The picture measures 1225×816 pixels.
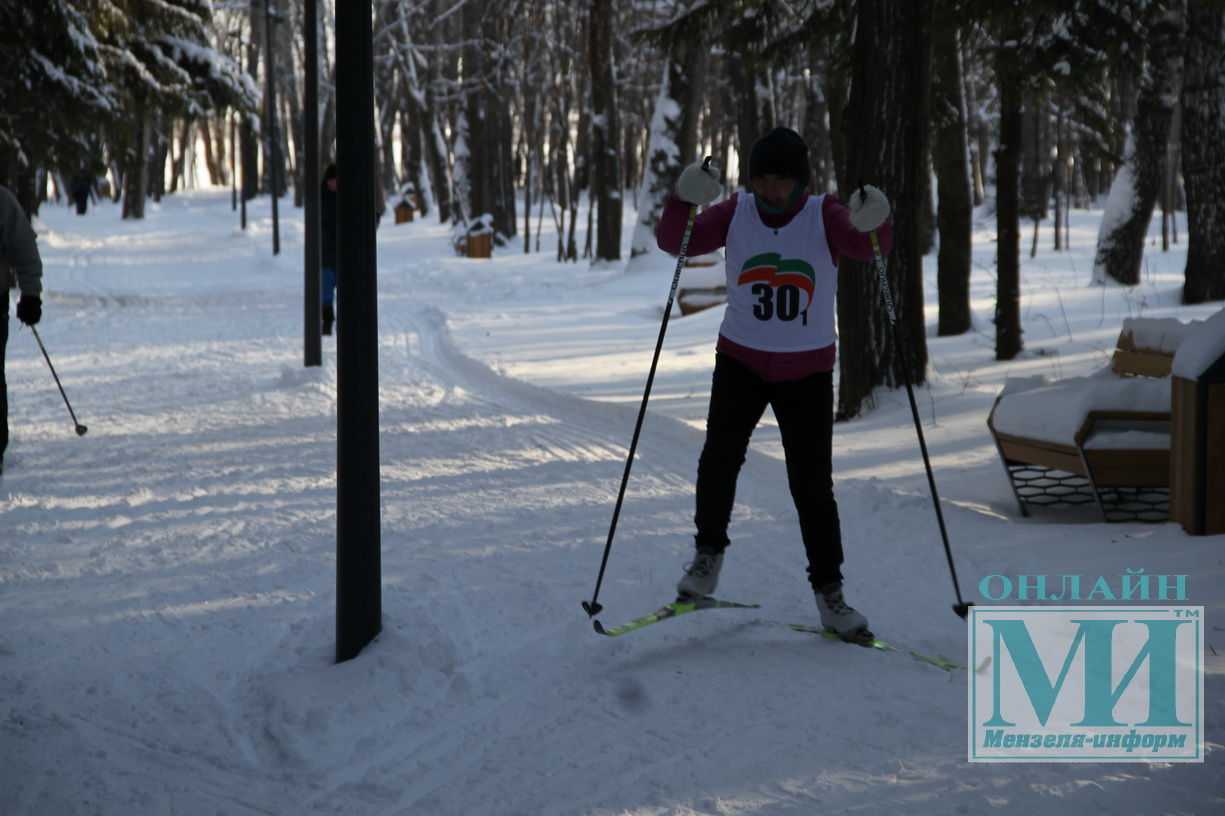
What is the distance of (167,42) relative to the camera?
18.2 metres

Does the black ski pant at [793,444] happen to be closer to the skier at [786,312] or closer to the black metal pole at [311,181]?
the skier at [786,312]

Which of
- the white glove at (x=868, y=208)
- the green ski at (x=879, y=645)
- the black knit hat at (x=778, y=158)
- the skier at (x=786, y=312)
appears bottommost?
the green ski at (x=879, y=645)

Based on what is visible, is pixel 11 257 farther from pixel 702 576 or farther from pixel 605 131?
pixel 605 131

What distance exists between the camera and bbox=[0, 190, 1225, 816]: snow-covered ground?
328 centimetres

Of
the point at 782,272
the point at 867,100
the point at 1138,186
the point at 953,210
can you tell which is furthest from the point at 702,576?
the point at 1138,186

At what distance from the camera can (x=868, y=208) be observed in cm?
408

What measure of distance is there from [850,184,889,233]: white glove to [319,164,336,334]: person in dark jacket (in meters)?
7.57

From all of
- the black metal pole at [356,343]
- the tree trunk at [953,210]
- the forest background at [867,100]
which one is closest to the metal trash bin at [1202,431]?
the forest background at [867,100]

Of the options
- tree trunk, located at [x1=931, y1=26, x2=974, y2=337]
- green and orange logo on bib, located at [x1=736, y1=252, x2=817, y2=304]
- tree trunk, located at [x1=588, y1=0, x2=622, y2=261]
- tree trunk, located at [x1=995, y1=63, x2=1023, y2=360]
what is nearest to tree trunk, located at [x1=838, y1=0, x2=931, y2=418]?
tree trunk, located at [x1=995, y1=63, x2=1023, y2=360]

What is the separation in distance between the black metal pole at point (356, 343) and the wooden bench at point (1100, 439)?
3611 millimetres

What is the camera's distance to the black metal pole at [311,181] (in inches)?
415

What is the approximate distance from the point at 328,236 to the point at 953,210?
6.68m

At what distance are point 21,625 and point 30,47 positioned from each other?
1333 centimetres

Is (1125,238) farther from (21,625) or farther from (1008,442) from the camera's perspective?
(21,625)
